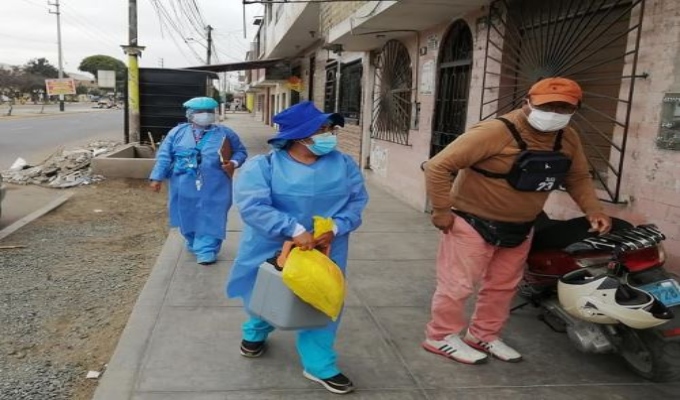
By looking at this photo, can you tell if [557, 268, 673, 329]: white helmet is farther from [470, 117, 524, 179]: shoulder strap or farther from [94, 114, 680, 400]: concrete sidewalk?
[470, 117, 524, 179]: shoulder strap

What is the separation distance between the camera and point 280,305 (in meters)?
2.81

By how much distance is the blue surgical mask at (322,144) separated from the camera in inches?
115

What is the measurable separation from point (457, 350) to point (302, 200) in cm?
136

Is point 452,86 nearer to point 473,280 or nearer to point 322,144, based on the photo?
point 473,280

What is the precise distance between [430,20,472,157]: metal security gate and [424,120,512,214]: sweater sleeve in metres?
3.73

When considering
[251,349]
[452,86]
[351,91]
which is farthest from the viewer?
[351,91]

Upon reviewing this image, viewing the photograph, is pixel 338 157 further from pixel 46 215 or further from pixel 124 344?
pixel 46 215

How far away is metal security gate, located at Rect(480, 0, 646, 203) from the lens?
14.2ft

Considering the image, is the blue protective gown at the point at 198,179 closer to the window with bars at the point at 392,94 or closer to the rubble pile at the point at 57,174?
the window with bars at the point at 392,94

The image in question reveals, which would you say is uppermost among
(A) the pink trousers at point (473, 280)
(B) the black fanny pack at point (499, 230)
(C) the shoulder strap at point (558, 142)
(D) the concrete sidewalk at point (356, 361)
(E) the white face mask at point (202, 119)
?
(C) the shoulder strap at point (558, 142)

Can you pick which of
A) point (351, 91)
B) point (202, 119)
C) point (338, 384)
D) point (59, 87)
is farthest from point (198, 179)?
point (59, 87)

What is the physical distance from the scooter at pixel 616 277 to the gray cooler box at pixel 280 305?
1.38 metres

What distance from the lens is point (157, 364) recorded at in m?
3.37

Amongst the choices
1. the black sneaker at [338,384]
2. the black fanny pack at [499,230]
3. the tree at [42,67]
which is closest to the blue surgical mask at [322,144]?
the black fanny pack at [499,230]
